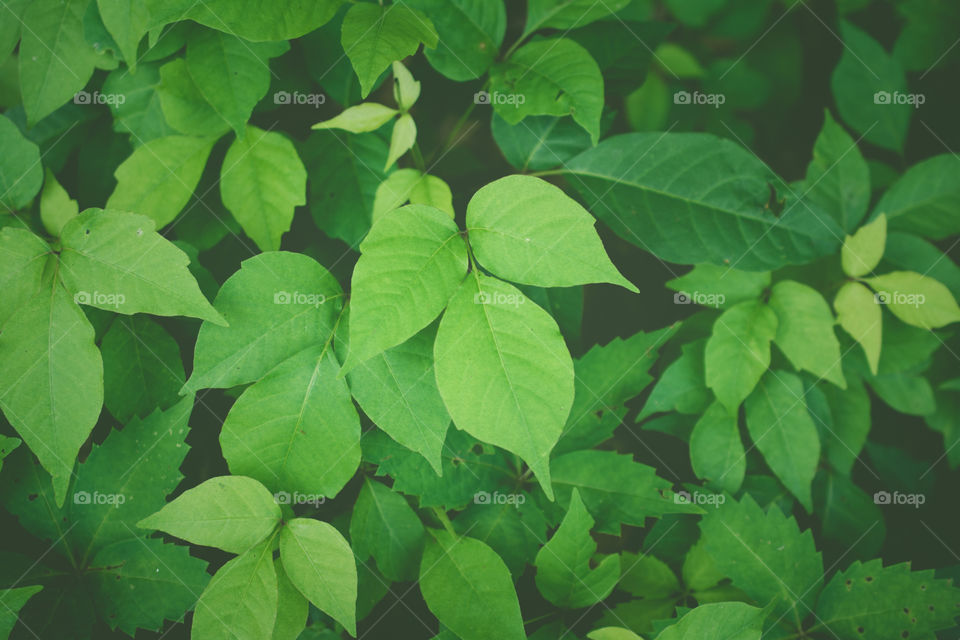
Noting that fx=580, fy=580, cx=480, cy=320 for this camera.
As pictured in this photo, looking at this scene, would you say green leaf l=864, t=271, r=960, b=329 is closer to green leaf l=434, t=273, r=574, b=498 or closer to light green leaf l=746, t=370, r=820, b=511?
light green leaf l=746, t=370, r=820, b=511

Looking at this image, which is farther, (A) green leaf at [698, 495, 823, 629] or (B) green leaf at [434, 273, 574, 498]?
(A) green leaf at [698, 495, 823, 629]

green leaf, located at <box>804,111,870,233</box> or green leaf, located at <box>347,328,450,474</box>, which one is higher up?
green leaf, located at <box>804,111,870,233</box>

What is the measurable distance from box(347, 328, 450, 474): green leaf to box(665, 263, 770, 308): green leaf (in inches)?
26.1

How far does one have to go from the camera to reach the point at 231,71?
1.15m

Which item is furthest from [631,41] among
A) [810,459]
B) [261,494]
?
[261,494]

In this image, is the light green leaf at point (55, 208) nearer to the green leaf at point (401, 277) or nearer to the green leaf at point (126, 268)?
the green leaf at point (126, 268)

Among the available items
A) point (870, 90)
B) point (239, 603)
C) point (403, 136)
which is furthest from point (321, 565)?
point (870, 90)

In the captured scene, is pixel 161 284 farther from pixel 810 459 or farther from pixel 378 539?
pixel 810 459

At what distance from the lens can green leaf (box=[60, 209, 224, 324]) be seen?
100 centimetres

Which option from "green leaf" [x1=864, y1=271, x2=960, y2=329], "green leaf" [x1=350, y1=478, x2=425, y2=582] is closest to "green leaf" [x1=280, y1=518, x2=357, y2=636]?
"green leaf" [x1=350, y1=478, x2=425, y2=582]

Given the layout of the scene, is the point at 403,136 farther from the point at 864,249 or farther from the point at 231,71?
the point at 864,249

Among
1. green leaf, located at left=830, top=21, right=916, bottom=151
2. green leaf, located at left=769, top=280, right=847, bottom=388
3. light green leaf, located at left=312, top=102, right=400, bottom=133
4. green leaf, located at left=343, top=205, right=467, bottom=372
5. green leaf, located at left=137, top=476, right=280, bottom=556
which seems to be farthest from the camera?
green leaf, located at left=830, top=21, right=916, bottom=151

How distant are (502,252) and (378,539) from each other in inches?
26.8

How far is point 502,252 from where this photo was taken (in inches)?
40.4
